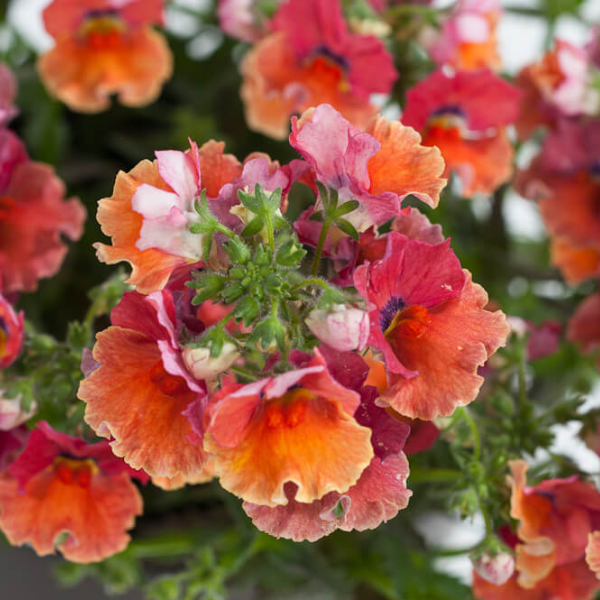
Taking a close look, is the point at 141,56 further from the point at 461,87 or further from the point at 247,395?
the point at 247,395

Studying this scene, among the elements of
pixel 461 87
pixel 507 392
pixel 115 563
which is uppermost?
pixel 461 87

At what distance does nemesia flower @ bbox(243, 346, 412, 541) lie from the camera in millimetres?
423

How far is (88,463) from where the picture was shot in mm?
571

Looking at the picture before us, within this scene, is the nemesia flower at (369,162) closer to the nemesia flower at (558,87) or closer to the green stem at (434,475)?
the green stem at (434,475)

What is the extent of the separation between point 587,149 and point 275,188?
470mm

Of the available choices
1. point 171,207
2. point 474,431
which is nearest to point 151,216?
point 171,207

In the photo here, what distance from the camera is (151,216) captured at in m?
0.42

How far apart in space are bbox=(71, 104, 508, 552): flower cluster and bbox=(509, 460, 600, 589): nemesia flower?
134 mm

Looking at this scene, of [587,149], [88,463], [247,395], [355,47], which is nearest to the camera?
[247,395]

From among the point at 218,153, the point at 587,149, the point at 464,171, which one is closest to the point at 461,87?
the point at 464,171

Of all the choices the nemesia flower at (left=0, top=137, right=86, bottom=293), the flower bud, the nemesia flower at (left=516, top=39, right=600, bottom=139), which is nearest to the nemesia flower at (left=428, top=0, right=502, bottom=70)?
the nemesia flower at (left=516, top=39, right=600, bottom=139)

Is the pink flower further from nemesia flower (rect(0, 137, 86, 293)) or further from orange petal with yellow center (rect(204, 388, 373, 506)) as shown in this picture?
nemesia flower (rect(0, 137, 86, 293))

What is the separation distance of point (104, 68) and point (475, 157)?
0.36 meters

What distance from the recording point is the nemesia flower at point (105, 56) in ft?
2.65
